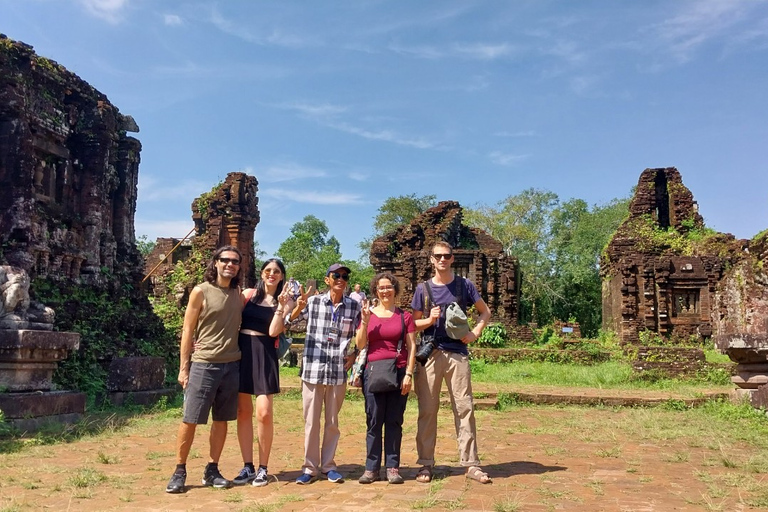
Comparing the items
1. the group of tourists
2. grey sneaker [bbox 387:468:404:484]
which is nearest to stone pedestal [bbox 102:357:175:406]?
the group of tourists

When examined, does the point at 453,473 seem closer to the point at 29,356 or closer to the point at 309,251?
the point at 29,356

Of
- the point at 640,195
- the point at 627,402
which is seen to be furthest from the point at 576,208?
the point at 627,402

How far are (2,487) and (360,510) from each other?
2881 millimetres

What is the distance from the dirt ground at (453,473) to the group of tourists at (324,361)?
279 mm

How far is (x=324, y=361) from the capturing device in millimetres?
5250

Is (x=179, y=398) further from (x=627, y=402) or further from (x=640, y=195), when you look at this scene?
(x=640, y=195)

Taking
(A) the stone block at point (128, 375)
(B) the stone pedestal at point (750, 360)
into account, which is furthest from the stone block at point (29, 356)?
(B) the stone pedestal at point (750, 360)

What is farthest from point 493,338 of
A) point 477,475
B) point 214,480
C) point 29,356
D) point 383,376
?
point 214,480

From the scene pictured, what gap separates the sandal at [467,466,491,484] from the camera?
504cm

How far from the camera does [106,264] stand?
1523cm

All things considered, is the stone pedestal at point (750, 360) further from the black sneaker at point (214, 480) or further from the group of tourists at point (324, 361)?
the black sneaker at point (214, 480)

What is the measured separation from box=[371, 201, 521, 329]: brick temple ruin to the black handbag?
777 inches

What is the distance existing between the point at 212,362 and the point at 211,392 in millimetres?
232

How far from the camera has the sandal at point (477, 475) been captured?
5.04m
